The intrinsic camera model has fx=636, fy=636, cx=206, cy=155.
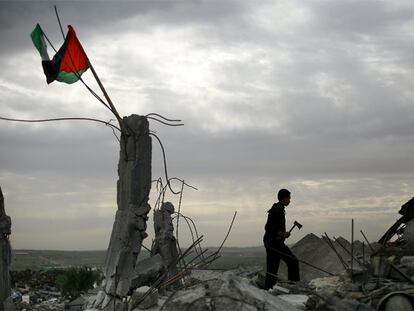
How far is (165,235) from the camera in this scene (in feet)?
52.6

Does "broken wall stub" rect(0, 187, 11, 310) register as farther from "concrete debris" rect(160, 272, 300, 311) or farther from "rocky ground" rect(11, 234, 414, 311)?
"concrete debris" rect(160, 272, 300, 311)

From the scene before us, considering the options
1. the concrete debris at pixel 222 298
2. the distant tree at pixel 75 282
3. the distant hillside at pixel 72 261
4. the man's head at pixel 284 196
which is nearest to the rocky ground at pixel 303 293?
the concrete debris at pixel 222 298

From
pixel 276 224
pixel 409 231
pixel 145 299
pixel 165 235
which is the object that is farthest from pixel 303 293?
pixel 165 235

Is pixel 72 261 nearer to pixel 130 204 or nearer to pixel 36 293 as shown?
pixel 36 293

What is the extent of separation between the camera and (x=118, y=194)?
12.4 meters

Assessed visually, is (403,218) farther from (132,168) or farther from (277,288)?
(132,168)

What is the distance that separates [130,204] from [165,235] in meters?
4.13

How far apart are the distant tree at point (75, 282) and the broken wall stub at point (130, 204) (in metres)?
14.3

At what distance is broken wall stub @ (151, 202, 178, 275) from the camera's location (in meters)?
16.0

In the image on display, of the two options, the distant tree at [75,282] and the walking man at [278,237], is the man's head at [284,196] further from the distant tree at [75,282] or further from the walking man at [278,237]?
the distant tree at [75,282]

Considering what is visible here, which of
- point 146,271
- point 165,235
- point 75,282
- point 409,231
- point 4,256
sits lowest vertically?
point 75,282

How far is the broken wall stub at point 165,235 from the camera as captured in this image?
16.0 m

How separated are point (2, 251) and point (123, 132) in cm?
420

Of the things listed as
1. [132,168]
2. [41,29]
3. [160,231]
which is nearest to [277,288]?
[132,168]
